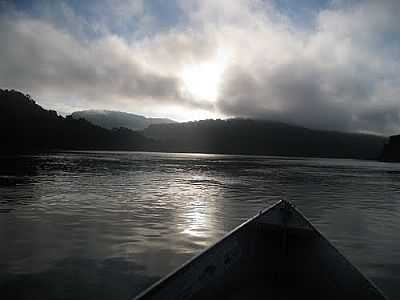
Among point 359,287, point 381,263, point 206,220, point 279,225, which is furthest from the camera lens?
point 206,220

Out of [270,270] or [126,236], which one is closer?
[270,270]

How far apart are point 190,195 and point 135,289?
17558 mm

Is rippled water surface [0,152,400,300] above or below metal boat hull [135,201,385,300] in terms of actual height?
below

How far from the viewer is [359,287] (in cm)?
566

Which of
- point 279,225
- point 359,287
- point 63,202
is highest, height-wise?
point 279,225

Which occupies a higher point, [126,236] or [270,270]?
[270,270]

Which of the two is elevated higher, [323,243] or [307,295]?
[323,243]

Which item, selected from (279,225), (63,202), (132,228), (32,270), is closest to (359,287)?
(279,225)

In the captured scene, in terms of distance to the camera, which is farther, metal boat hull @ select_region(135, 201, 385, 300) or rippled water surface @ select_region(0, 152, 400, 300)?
rippled water surface @ select_region(0, 152, 400, 300)

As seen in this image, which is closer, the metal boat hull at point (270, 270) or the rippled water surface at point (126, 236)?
the metal boat hull at point (270, 270)

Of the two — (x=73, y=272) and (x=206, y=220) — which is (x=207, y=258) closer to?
(x=73, y=272)

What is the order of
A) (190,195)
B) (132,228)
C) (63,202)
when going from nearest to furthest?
(132,228), (63,202), (190,195)

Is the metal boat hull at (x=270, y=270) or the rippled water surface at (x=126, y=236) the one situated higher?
the metal boat hull at (x=270, y=270)

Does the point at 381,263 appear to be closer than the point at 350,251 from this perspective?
Yes
